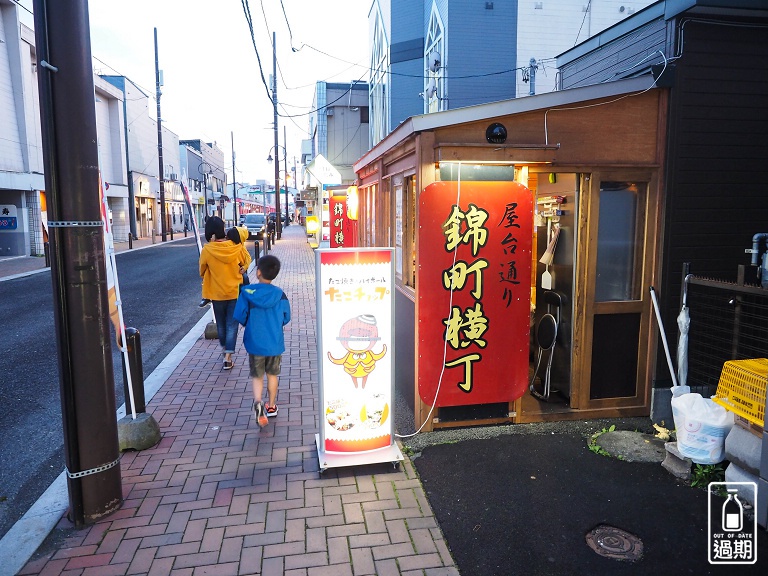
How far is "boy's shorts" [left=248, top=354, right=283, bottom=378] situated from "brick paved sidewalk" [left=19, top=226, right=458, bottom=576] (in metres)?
0.52

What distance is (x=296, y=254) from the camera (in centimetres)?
2469

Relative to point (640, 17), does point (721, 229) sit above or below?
below

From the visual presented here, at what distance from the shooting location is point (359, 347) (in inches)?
173

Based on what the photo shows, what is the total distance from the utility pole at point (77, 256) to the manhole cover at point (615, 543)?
10.7 feet

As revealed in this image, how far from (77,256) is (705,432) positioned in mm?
4680

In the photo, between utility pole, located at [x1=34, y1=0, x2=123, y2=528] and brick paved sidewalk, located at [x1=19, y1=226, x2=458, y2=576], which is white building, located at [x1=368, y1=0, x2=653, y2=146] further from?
utility pole, located at [x1=34, y1=0, x2=123, y2=528]

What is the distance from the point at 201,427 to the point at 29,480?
1.43 metres

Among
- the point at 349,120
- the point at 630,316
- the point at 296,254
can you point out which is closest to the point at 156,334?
the point at 630,316

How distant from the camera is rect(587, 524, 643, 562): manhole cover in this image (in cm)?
338

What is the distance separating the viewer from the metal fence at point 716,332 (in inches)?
200

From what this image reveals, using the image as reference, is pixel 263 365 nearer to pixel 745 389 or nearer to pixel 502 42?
pixel 745 389

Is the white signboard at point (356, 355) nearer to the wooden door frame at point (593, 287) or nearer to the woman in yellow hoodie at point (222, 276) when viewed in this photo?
the wooden door frame at point (593, 287)

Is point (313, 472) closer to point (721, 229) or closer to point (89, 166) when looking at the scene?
point (89, 166)

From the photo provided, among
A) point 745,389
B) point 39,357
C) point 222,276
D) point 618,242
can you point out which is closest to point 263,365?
point 222,276
